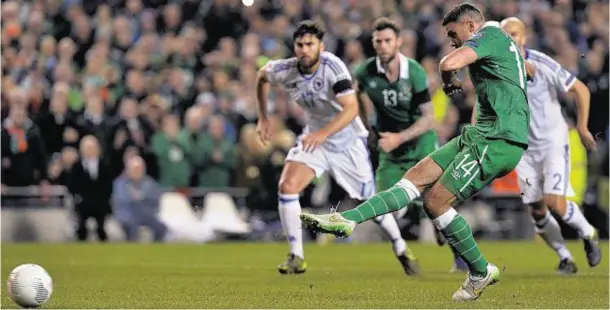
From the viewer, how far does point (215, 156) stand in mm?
22109

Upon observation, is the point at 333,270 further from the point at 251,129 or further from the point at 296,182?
the point at 251,129

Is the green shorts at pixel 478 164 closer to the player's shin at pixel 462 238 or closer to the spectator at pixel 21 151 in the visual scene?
the player's shin at pixel 462 238

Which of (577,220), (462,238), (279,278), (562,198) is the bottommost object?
(279,278)

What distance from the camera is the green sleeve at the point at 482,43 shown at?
971cm

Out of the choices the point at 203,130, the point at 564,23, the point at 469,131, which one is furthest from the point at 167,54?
the point at 469,131

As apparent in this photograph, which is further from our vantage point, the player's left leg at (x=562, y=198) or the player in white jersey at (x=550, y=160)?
the player's left leg at (x=562, y=198)

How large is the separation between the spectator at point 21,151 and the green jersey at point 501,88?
11696 mm

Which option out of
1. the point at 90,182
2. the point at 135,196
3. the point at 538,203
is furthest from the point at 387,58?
the point at 90,182

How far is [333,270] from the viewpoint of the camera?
1484cm

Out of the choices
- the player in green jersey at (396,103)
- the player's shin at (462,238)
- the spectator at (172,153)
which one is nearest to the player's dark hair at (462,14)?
the player's shin at (462,238)

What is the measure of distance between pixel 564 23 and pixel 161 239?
8703 millimetres

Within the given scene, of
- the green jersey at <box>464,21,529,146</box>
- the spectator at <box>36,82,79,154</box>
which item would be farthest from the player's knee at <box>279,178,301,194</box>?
the spectator at <box>36,82,79,154</box>

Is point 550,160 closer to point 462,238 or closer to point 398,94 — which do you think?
point 398,94

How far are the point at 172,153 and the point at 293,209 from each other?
844 centimetres
